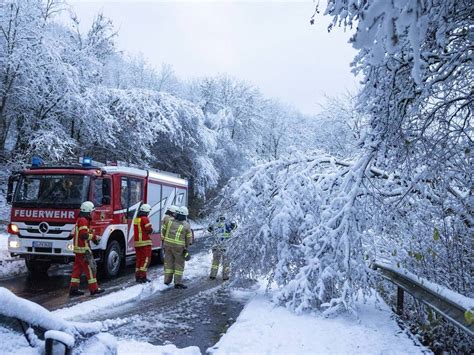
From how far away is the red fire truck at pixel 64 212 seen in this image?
9961mm

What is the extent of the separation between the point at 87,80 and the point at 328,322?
1708 cm

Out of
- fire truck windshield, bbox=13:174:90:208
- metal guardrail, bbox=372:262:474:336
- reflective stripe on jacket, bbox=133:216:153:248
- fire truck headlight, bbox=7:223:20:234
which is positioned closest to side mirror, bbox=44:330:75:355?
metal guardrail, bbox=372:262:474:336

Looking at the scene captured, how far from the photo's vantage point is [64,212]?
394 inches

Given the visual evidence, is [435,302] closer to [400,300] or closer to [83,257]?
[400,300]

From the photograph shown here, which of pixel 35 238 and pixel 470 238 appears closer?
pixel 470 238

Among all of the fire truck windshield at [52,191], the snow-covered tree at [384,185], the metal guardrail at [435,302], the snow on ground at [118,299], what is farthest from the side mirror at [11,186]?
the metal guardrail at [435,302]

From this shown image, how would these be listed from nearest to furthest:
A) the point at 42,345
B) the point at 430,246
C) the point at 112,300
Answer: the point at 42,345
the point at 430,246
the point at 112,300

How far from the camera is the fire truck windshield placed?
33.4 feet

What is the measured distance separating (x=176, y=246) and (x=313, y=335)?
4.58 m

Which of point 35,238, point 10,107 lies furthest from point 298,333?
point 10,107

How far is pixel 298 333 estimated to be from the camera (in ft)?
18.3

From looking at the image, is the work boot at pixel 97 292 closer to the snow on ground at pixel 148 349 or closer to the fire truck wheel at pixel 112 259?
the fire truck wheel at pixel 112 259

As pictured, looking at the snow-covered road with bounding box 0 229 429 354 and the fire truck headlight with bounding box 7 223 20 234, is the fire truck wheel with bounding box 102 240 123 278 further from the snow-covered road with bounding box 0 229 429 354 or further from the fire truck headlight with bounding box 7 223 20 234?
the fire truck headlight with bounding box 7 223 20 234

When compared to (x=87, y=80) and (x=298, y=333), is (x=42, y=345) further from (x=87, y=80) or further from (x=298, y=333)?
(x=87, y=80)
